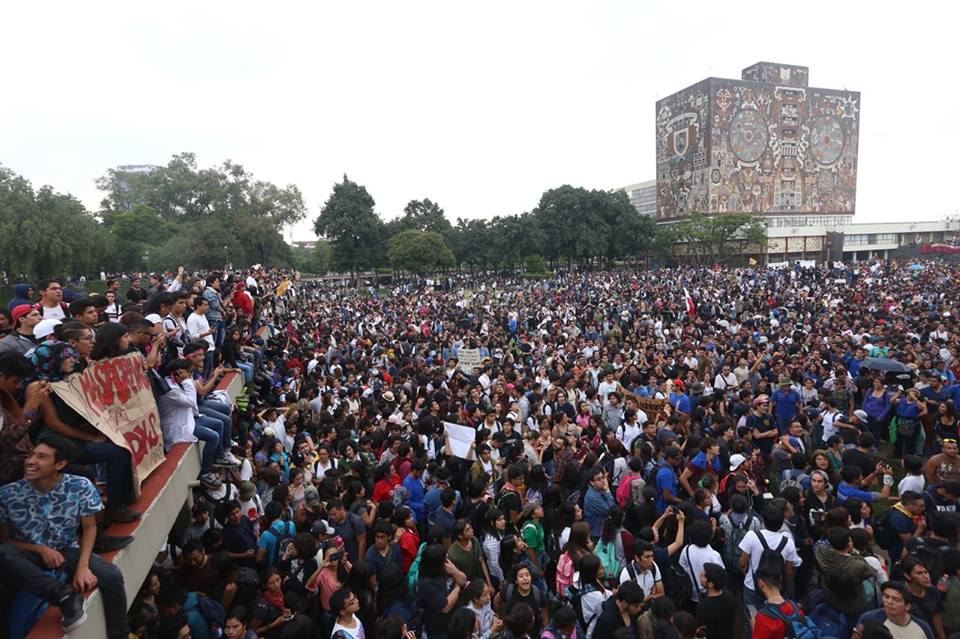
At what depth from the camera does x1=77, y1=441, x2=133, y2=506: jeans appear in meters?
3.09

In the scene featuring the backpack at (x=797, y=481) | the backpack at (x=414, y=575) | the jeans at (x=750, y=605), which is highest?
the backpack at (x=797, y=481)

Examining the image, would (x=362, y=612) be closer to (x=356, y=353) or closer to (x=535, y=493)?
(x=535, y=493)

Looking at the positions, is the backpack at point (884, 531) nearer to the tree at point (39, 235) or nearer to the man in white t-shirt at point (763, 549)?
the man in white t-shirt at point (763, 549)

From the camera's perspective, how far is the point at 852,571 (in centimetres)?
363

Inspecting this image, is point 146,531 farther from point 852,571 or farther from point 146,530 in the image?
point 852,571

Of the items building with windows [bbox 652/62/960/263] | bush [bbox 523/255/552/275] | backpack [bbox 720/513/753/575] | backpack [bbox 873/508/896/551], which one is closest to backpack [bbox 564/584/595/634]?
backpack [bbox 720/513/753/575]

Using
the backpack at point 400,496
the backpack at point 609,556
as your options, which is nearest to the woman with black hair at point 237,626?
the backpack at point 400,496

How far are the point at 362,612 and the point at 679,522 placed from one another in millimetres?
2510

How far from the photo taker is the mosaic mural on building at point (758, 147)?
193ft

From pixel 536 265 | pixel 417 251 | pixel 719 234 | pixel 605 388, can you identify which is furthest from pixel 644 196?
pixel 605 388

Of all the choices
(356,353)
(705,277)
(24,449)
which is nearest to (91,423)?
(24,449)

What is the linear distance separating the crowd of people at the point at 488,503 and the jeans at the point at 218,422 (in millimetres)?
28

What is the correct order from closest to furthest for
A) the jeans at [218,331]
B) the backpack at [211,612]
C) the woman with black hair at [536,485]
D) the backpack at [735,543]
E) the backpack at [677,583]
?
the backpack at [211,612] < the backpack at [677,583] < the backpack at [735,543] < the woman with black hair at [536,485] < the jeans at [218,331]

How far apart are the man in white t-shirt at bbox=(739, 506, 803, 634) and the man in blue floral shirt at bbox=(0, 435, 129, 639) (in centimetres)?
407
